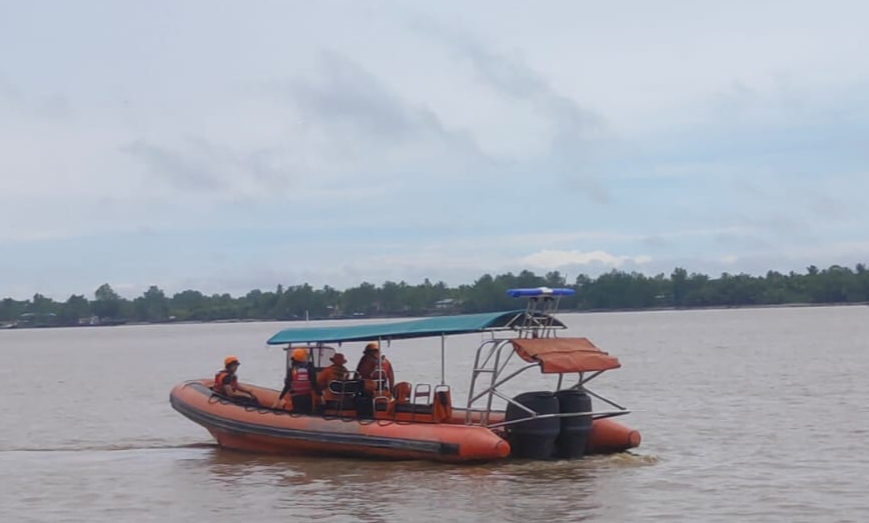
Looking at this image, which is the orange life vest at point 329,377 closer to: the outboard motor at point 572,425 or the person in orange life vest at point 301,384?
the person in orange life vest at point 301,384

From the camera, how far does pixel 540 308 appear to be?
671 inches

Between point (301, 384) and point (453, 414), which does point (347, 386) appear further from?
point (453, 414)

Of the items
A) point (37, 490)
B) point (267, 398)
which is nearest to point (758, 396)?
point (267, 398)

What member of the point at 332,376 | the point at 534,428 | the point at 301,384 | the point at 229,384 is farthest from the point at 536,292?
the point at 229,384

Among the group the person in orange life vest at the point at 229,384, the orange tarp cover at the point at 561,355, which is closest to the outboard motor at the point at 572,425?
the orange tarp cover at the point at 561,355

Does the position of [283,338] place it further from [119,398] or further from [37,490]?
[119,398]

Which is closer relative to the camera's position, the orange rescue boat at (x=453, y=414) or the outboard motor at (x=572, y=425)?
the orange rescue boat at (x=453, y=414)

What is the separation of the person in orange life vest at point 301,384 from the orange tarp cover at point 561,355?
3.40 metres

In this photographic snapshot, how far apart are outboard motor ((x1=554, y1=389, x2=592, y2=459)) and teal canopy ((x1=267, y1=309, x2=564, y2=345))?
0.90 m

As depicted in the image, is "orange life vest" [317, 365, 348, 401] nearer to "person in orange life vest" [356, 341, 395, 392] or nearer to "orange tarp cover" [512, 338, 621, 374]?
"person in orange life vest" [356, 341, 395, 392]

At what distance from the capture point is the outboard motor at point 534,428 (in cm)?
1622

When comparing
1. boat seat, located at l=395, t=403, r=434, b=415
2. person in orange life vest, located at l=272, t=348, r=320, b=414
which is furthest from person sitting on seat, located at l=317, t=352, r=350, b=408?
boat seat, located at l=395, t=403, r=434, b=415

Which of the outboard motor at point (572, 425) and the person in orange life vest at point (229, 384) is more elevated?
the person in orange life vest at point (229, 384)

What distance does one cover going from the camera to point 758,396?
27.7m
